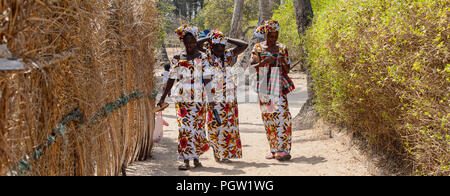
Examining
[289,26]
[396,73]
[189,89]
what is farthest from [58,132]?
[289,26]

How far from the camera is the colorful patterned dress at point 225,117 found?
514cm

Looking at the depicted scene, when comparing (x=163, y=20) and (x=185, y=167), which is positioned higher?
(x=163, y=20)

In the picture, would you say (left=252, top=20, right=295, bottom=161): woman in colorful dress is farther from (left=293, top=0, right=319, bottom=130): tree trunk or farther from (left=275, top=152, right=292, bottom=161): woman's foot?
(left=293, top=0, right=319, bottom=130): tree trunk

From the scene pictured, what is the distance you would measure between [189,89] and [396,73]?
7.61ft

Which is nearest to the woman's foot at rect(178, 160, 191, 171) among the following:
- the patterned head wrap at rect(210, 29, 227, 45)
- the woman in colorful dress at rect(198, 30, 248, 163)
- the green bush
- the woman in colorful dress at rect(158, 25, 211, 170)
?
the woman in colorful dress at rect(158, 25, 211, 170)

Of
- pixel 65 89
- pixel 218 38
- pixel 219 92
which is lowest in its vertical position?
pixel 219 92

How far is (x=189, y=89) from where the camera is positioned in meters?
4.86

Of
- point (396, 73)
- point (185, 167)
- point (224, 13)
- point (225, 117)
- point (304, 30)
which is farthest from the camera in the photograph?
point (224, 13)

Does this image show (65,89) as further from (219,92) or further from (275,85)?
(275,85)

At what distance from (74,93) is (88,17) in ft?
1.96

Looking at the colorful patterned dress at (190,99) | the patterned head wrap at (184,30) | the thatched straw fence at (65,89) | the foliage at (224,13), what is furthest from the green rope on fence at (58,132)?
the foliage at (224,13)

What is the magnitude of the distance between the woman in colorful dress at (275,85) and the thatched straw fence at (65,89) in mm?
1651

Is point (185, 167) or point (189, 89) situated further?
point (185, 167)

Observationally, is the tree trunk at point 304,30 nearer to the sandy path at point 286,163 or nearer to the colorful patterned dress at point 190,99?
the sandy path at point 286,163
